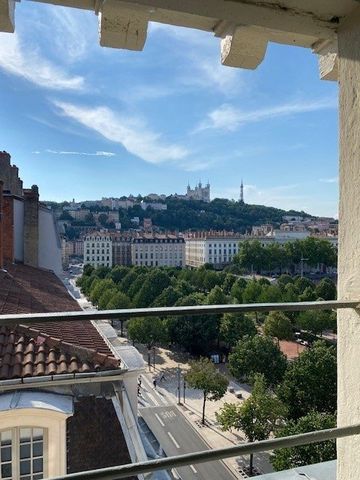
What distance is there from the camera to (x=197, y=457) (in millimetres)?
1217

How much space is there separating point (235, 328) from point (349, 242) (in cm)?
2946

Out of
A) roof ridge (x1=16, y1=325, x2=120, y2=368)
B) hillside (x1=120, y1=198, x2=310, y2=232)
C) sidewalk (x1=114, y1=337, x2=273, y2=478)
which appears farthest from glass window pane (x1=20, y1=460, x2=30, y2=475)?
hillside (x1=120, y1=198, x2=310, y2=232)

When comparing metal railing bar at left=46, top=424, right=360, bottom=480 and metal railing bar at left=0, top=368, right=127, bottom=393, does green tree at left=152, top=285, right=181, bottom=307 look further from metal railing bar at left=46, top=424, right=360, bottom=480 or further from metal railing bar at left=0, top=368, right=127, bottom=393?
metal railing bar at left=46, top=424, right=360, bottom=480

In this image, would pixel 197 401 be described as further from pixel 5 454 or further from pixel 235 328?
pixel 5 454

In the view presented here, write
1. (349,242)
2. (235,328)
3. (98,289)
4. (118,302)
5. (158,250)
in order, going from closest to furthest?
(349,242) < (235,328) < (118,302) < (98,289) < (158,250)

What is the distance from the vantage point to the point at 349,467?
163 cm

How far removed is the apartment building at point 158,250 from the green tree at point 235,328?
6550cm

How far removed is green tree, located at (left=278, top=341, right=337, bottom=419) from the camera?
18281 millimetres

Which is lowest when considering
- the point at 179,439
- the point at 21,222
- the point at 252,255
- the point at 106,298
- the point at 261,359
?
the point at 179,439

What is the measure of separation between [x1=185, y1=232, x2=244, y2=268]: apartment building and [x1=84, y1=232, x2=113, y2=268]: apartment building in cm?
2040

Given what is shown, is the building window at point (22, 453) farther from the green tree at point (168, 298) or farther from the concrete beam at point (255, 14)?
the green tree at point (168, 298)

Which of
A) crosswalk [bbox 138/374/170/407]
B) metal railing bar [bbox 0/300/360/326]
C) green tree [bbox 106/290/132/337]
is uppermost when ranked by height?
metal railing bar [bbox 0/300/360/326]

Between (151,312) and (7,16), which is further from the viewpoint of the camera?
(7,16)

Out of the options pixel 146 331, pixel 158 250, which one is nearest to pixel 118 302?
pixel 146 331
